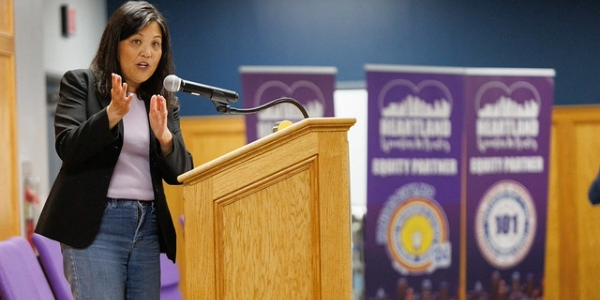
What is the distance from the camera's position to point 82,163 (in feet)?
6.79

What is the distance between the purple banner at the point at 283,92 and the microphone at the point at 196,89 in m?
3.24

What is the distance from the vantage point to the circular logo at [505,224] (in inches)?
233

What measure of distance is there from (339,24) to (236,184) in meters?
5.83

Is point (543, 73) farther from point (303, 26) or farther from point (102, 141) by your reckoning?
point (102, 141)

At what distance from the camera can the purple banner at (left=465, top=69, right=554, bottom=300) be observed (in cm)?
585

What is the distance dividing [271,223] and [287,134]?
0.72 feet

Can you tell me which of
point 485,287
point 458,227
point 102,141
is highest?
point 102,141

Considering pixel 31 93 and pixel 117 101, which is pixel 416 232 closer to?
pixel 31 93

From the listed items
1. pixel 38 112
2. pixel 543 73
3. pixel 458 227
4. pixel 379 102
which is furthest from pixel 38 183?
pixel 543 73

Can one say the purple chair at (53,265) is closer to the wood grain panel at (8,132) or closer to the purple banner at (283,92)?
the wood grain panel at (8,132)

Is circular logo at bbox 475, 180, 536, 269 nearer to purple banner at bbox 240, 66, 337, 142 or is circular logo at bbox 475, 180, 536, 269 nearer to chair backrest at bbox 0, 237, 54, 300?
purple banner at bbox 240, 66, 337, 142

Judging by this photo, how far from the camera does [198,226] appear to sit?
6.73 ft

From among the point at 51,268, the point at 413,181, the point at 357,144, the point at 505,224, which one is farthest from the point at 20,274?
the point at 357,144

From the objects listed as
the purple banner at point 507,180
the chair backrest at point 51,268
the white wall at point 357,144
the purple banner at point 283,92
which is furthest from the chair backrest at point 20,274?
the white wall at point 357,144
